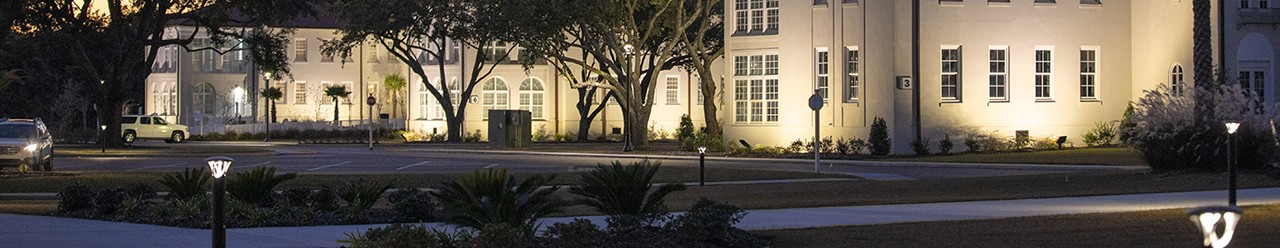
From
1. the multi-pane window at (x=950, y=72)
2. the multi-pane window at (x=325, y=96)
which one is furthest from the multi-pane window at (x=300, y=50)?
the multi-pane window at (x=950, y=72)

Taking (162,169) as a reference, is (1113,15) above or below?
above

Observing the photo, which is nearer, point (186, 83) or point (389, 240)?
point (389, 240)

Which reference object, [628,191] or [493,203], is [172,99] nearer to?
[628,191]

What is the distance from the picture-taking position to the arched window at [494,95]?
75.6 metres

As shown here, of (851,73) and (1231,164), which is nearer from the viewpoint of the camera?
(1231,164)

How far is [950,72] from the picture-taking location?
47531mm

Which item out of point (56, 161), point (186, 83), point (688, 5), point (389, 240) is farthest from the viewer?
point (186, 83)

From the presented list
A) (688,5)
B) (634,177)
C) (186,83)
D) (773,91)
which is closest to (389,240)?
(634,177)

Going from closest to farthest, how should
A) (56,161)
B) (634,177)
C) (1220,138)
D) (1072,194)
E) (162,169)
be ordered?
1. (634,177)
2. (1072,194)
3. (1220,138)
4. (162,169)
5. (56,161)

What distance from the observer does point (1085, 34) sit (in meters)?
48.6

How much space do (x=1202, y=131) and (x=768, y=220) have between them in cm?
1258

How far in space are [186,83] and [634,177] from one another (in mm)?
76746

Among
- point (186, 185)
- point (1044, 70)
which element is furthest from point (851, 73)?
point (186, 185)

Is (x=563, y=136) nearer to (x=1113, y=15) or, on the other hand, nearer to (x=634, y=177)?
(x=1113, y=15)
